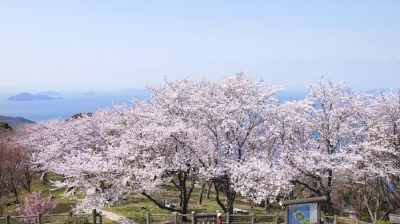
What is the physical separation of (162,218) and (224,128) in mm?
9540

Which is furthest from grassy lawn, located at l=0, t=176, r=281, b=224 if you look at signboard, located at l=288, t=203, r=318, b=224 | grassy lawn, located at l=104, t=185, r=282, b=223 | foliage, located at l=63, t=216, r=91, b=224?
signboard, located at l=288, t=203, r=318, b=224

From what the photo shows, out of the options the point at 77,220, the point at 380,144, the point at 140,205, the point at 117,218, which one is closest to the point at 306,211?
the point at 380,144

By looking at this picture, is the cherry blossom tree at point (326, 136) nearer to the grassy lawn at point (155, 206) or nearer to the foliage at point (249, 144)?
the foliage at point (249, 144)

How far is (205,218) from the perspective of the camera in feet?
83.3

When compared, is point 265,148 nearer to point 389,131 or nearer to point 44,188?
point 389,131

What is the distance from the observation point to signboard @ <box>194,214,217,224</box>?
25.2 meters

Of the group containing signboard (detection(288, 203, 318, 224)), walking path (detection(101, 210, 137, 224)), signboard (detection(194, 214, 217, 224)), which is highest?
signboard (detection(288, 203, 318, 224))

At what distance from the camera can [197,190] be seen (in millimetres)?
56375

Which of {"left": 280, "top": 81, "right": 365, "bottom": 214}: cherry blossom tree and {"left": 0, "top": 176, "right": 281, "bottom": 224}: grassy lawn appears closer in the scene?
{"left": 280, "top": 81, "right": 365, "bottom": 214}: cherry blossom tree

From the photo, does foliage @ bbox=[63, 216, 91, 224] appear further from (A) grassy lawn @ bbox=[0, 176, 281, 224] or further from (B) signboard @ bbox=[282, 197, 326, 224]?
(B) signboard @ bbox=[282, 197, 326, 224]

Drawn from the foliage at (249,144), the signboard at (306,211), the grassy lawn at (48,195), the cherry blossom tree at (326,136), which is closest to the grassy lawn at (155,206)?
the grassy lawn at (48,195)

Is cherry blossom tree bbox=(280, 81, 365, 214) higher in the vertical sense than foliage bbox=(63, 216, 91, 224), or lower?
higher

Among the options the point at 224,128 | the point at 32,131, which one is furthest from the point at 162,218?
the point at 32,131

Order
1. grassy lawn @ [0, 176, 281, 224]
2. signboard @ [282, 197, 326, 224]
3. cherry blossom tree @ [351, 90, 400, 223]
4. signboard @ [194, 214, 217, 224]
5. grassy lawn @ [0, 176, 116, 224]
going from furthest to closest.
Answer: grassy lawn @ [0, 176, 116, 224] → grassy lawn @ [0, 176, 281, 224] → cherry blossom tree @ [351, 90, 400, 223] → signboard @ [194, 214, 217, 224] → signboard @ [282, 197, 326, 224]
